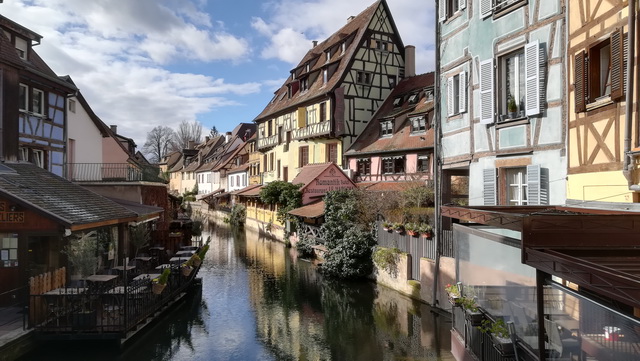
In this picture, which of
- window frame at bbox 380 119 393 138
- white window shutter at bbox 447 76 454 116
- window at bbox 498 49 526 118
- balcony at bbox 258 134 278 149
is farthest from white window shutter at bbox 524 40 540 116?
balcony at bbox 258 134 278 149

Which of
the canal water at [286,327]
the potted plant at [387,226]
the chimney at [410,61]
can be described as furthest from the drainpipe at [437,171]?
the chimney at [410,61]

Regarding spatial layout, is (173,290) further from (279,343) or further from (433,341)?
(433,341)

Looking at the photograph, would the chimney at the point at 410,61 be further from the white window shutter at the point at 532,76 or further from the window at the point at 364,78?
the white window shutter at the point at 532,76

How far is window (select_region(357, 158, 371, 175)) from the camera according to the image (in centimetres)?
2577

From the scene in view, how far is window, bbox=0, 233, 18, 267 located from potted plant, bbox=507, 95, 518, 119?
13.1 m

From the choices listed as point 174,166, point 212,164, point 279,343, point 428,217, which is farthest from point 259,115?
point 174,166

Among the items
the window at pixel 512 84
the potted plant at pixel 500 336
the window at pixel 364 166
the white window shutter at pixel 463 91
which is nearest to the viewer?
the potted plant at pixel 500 336

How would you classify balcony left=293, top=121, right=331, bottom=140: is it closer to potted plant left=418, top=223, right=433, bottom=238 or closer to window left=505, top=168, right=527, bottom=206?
potted plant left=418, top=223, right=433, bottom=238

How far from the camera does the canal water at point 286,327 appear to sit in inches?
393

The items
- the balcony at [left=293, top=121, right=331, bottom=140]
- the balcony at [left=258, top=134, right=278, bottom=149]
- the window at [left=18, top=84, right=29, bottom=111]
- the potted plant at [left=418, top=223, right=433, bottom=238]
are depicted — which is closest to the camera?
the potted plant at [left=418, top=223, right=433, bottom=238]

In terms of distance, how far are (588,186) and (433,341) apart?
17.1ft

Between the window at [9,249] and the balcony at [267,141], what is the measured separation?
24.6 metres

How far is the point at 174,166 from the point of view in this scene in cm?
7731

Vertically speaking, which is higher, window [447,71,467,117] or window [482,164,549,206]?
window [447,71,467,117]
